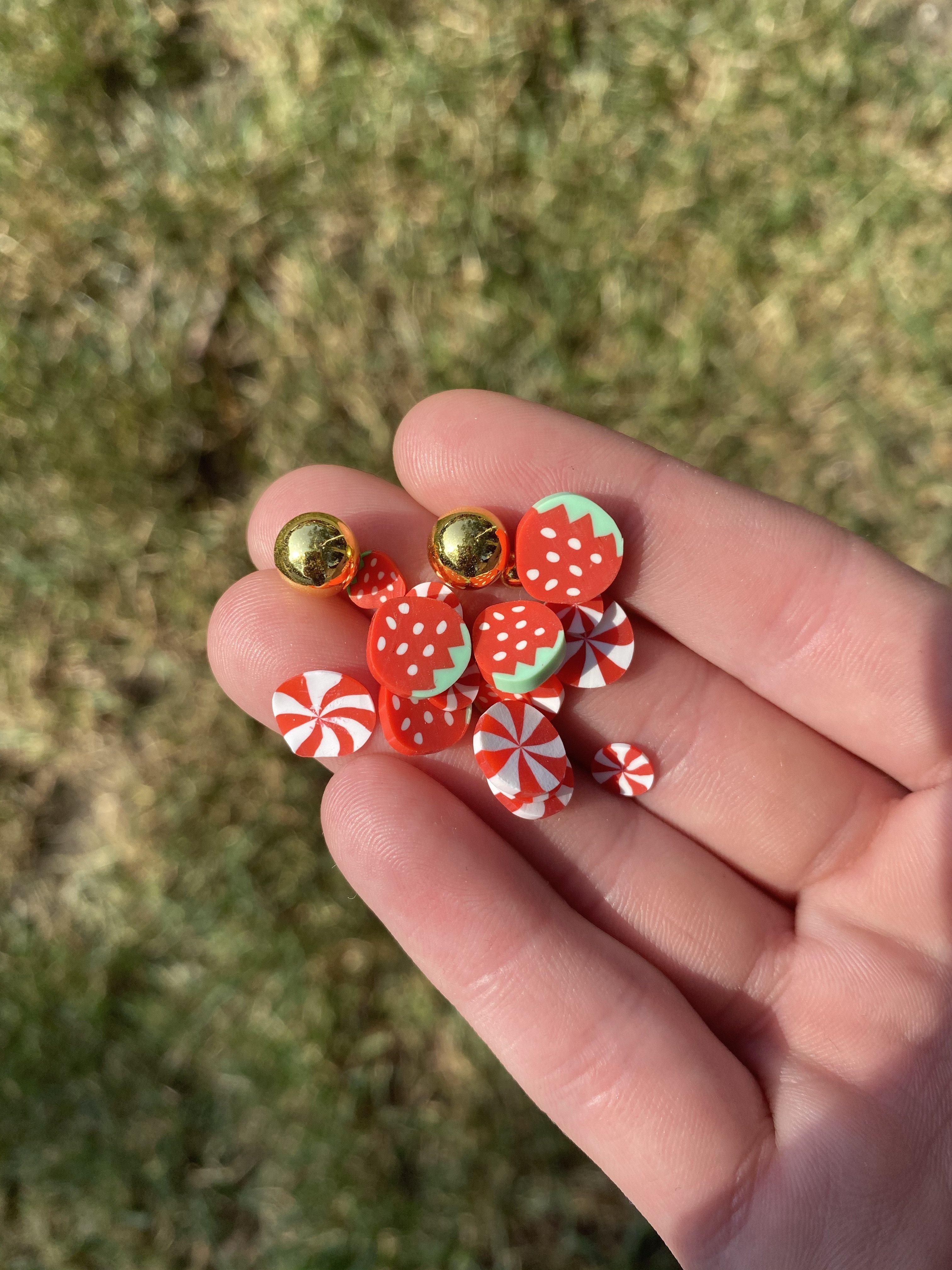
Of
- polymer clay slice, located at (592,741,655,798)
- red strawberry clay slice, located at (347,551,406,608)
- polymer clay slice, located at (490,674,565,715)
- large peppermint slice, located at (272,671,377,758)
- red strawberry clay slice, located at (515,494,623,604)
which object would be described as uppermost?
red strawberry clay slice, located at (515,494,623,604)

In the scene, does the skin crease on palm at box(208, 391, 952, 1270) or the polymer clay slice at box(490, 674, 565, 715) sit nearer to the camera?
the skin crease on palm at box(208, 391, 952, 1270)

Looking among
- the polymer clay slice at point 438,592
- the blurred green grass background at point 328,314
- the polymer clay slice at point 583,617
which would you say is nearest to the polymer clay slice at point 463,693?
the polymer clay slice at point 438,592

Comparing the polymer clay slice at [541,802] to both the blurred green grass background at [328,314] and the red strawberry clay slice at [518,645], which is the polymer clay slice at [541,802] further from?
the blurred green grass background at [328,314]

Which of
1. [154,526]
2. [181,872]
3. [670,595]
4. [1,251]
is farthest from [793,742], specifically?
[1,251]

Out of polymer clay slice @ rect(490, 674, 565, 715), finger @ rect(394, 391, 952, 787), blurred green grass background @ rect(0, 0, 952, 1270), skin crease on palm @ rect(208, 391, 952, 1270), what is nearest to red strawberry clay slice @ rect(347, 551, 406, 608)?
skin crease on palm @ rect(208, 391, 952, 1270)

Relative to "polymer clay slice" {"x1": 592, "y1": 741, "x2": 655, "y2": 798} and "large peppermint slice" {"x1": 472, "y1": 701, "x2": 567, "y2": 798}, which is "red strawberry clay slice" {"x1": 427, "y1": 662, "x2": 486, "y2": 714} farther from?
"polymer clay slice" {"x1": 592, "y1": 741, "x2": 655, "y2": 798}

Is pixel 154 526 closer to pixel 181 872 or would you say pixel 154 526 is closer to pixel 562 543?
pixel 181 872
